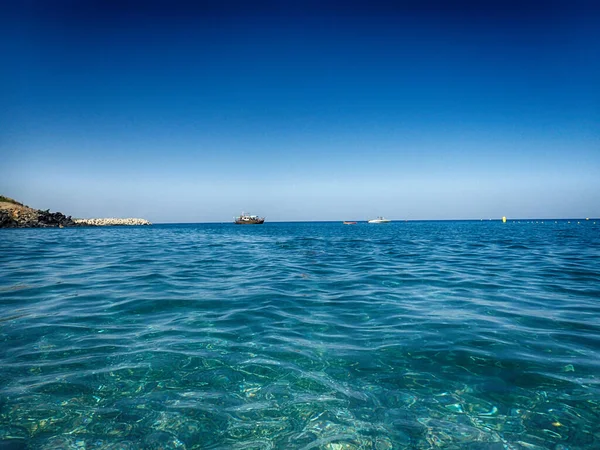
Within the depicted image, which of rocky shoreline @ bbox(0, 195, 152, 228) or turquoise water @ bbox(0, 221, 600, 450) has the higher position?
rocky shoreline @ bbox(0, 195, 152, 228)

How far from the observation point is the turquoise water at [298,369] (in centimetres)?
321

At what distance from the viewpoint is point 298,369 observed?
14.8 ft

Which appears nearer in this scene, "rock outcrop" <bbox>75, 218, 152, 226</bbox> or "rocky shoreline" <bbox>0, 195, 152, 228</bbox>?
"rocky shoreline" <bbox>0, 195, 152, 228</bbox>

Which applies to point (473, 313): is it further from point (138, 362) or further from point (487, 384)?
point (138, 362)

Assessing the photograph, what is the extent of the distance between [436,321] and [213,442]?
509 centimetres

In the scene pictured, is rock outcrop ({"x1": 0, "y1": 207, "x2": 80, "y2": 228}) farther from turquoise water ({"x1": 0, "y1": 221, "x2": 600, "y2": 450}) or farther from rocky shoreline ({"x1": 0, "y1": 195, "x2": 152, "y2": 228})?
Answer: turquoise water ({"x1": 0, "y1": 221, "x2": 600, "y2": 450})

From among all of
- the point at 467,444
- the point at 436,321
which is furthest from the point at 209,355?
the point at 436,321

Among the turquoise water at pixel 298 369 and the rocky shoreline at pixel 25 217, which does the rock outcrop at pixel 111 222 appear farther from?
the turquoise water at pixel 298 369

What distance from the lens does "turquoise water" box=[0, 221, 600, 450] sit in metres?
3.21

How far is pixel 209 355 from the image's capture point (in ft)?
16.1

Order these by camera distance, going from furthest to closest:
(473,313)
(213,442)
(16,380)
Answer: (473,313) → (16,380) → (213,442)

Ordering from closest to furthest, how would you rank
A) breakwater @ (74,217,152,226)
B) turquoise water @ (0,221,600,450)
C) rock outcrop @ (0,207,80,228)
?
1. turquoise water @ (0,221,600,450)
2. rock outcrop @ (0,207,80,228)
3. breakwater @ (74,217,152,226)

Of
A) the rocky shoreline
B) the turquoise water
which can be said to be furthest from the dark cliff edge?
the turquoise water

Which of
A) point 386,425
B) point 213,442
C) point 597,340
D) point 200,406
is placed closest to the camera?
point 213,442
